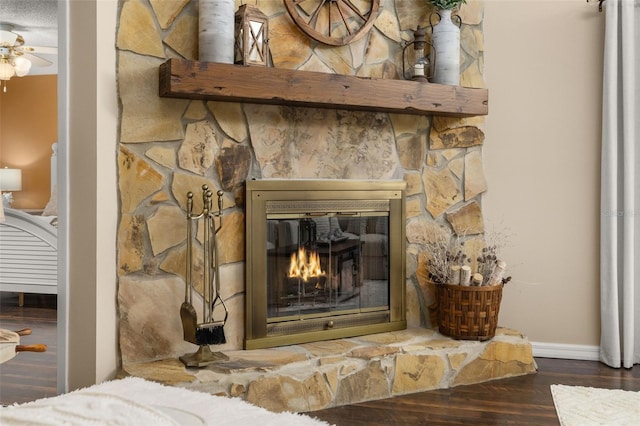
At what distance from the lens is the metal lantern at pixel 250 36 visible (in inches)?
109

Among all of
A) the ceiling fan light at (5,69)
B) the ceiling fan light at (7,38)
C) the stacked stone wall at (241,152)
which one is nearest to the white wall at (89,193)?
the stacked stone wall at (241,152)

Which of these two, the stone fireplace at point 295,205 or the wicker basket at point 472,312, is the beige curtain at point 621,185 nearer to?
the stone fireplace at point 295,205

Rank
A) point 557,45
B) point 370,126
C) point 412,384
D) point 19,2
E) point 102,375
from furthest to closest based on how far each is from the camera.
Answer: point 19,2 < point 557,45 < point 370,126 < point 412,384 < point 102,375

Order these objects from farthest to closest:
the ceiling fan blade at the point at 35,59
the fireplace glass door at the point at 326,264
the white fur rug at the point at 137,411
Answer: the ceiling fan blade at the point at 35,59
the fireplace glass door at the point at 326,264
the white fur rug at the point at 137,411

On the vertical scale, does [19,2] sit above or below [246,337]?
above

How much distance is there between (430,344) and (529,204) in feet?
3.70

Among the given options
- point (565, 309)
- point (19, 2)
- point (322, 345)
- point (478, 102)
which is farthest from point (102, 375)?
point (19, 2)

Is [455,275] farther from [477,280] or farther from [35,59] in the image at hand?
[35,59]

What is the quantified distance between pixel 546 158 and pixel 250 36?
189 cm

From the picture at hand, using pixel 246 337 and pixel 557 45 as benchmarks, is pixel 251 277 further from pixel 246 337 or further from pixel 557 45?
pixel 557 45

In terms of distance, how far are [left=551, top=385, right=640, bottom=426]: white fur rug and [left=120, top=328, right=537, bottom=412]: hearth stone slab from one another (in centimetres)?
33

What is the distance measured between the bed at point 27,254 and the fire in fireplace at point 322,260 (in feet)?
9.25

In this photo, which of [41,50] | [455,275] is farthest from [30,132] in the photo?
[455,275]

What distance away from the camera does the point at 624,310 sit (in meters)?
3.33
